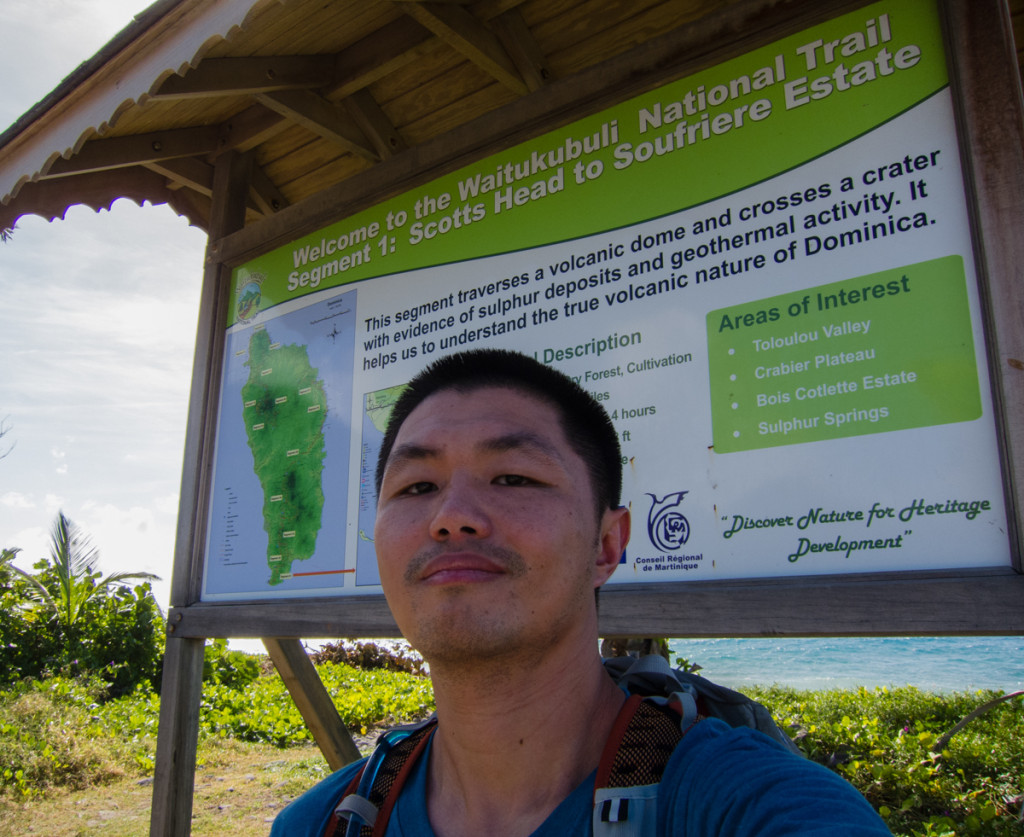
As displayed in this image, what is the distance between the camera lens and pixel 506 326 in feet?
8.55

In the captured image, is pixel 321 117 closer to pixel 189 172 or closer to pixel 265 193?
pixel 265 193

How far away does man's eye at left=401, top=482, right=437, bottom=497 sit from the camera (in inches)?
59.6

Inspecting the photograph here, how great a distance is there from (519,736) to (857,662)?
13.9 m

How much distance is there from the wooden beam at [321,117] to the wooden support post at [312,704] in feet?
8.14

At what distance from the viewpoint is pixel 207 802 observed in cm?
598

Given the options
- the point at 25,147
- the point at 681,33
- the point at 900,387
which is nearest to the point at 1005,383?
the point at 900,387

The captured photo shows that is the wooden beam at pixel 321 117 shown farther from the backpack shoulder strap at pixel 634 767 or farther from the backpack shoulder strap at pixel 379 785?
the backpack shoulder strap at pixel 634 767

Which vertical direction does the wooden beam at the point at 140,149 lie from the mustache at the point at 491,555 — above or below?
above

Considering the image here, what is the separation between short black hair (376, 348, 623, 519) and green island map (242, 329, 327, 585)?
141 cm

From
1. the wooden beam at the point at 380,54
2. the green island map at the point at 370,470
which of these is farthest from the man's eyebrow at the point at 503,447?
the wooden beam at the point at 380,54

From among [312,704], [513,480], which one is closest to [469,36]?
[513,480]

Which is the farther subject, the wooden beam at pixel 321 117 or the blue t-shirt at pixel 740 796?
the wooden beam at pixel 321 117

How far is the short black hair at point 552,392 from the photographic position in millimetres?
1647

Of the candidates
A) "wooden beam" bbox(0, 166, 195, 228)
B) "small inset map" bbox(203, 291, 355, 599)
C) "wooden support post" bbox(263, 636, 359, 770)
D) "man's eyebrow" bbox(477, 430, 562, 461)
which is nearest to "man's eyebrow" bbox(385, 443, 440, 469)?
"man's eyebrow" bbox(477, 430, 562, 461)
